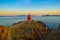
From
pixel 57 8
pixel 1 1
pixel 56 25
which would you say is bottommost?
pixel 56 25

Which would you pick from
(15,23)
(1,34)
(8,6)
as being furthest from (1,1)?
(1,34)

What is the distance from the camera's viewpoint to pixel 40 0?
7.48 ft

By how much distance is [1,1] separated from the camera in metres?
2.22

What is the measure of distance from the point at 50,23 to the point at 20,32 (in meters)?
0.62

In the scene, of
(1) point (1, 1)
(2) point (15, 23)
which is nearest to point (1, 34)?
(2) point (15, 23)

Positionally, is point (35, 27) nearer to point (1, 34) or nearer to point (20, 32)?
point (20, 32)

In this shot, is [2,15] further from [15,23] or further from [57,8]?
[57,8]

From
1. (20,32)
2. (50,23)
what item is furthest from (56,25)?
(20,32)

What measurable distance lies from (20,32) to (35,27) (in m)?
0.32

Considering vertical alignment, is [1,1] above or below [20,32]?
above

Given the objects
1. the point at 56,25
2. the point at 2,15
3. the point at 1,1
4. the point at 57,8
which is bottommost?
the point at 56,25

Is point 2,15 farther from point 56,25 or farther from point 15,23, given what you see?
point 56,25

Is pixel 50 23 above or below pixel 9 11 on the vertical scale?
below

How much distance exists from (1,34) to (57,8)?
4.05 ft
